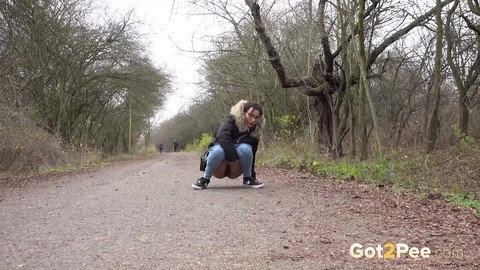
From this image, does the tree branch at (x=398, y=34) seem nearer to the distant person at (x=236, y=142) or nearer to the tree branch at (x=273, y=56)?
the tree branch at (x=273, y=56)

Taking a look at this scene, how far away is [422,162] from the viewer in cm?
1034

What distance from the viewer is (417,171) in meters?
9.32

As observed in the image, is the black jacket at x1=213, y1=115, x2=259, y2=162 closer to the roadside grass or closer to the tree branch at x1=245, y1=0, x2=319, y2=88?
the roadside grass

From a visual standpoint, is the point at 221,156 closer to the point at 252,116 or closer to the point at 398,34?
the point at 252,116

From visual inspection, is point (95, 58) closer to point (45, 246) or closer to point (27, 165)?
point (27, 165)

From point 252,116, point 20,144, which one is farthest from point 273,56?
point 20,144

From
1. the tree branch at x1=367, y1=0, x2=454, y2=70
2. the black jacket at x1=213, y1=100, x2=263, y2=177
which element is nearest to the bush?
the black jacket at x1=213, y1=100, x2=263, y2=177

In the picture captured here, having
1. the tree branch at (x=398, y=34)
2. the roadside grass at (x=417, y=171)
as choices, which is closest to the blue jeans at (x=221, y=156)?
the roadside grass at (x=417, y=171)

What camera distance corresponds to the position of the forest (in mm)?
10438

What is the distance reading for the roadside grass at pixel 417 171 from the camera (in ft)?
19.8

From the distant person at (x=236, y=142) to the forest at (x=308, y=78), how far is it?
→ 2390mm

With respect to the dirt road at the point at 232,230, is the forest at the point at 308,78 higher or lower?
higher

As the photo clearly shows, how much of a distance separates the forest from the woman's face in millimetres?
2461

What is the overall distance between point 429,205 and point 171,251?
333cm
